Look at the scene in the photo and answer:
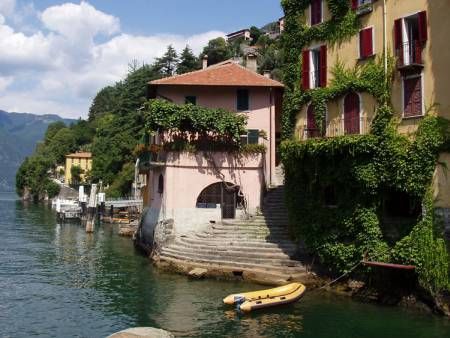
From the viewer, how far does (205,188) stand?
33875 millimetres

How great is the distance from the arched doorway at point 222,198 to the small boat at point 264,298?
11.7 meters

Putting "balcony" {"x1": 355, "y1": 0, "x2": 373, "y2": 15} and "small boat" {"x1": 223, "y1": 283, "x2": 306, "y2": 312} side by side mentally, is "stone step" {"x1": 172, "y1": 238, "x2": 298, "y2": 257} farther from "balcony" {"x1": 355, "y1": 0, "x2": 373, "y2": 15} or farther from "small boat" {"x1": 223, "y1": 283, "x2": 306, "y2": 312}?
"balcony" {"x1": 355, "y1": 0, "x2": 373, "y2": 15}

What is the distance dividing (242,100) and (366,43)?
1328cm

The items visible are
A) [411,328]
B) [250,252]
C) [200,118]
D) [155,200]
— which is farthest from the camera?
[155,200]

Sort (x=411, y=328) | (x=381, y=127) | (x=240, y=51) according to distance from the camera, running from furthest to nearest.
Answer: (x=240, y=51) < (x=381, y=127) < (x=411, y=328)

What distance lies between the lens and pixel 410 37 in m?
23.9

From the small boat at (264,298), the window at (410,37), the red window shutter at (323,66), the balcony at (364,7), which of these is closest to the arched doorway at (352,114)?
the red window shutter at (323,66)

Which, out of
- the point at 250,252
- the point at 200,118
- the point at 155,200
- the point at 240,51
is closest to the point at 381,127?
the point at 250,252

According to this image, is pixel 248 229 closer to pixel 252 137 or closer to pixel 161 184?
pixel 161 184

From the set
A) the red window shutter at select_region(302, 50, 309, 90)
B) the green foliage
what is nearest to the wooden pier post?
the green foliage

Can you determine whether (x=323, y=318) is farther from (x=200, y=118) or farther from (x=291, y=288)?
(x=200, y=118)

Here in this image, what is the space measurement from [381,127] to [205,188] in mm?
13593

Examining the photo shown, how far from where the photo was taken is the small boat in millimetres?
21672

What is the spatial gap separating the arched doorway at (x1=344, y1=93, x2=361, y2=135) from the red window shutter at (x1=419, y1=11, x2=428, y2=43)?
429cm
